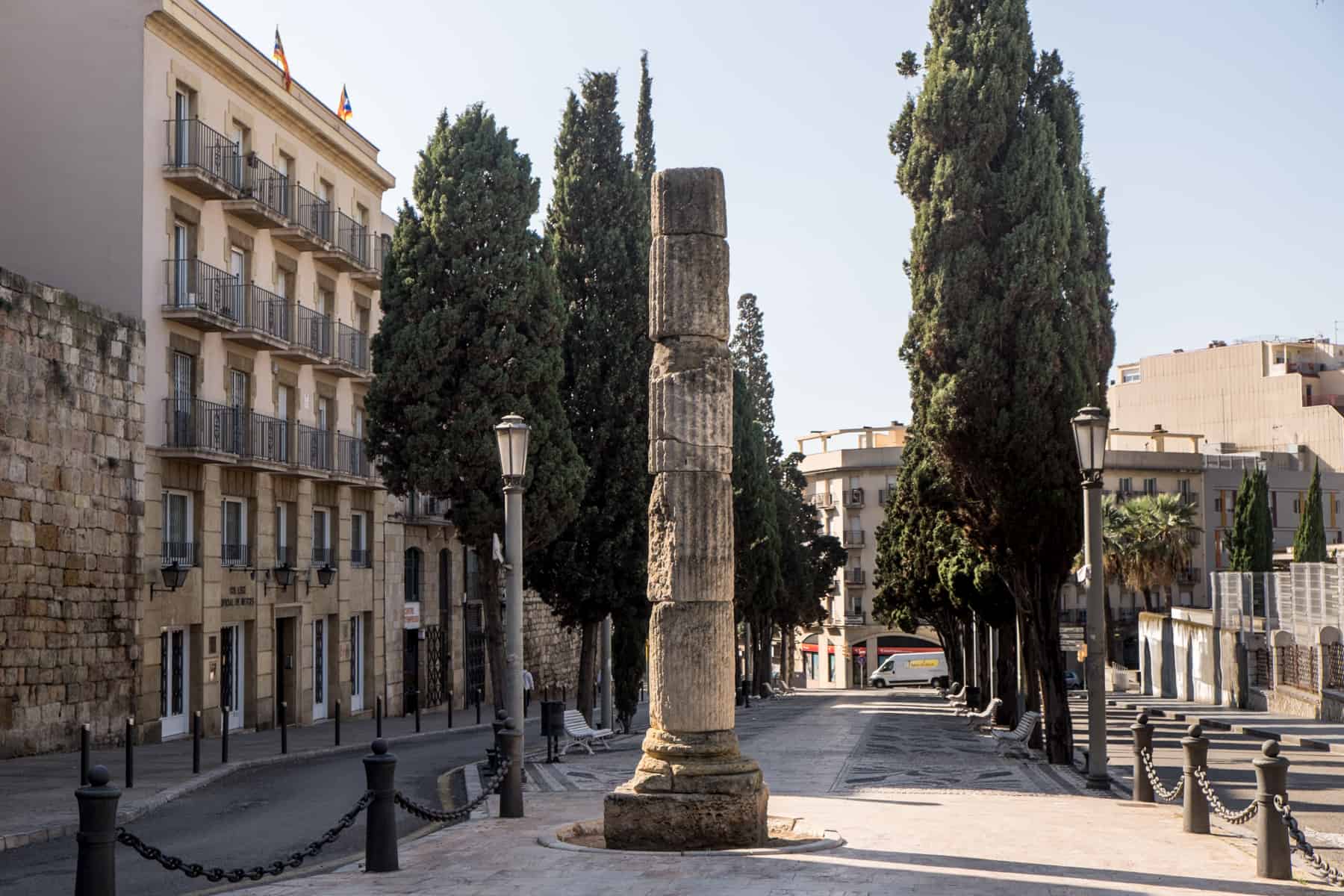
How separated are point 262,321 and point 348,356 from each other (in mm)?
4593

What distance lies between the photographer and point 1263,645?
42.5m

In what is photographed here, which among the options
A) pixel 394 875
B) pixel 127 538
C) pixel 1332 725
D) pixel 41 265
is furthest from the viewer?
pixel 1332 725

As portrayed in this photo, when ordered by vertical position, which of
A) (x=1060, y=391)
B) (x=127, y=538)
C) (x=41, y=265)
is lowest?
(x=127, y=538)

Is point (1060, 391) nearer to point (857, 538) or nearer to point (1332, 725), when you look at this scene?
point (1332, 725)

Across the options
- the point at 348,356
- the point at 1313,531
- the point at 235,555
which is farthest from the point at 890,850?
the point at 1313,531

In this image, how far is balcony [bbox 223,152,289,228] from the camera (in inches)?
1180

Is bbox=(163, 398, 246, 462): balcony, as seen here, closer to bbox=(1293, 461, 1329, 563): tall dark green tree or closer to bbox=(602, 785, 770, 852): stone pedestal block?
bbox=(602, 785, 770, 852): stone pedestal block

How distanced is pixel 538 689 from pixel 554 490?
74.0ft

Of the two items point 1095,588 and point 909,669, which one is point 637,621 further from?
point 909,669

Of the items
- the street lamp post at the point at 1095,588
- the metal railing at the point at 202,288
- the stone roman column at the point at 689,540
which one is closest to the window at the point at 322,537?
the metal railing at the point at 202,288

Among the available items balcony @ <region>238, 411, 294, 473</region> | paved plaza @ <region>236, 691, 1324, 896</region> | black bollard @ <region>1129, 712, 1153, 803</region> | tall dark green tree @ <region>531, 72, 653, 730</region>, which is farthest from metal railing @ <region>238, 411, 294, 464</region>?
black bollard @ <region>1129, 712, 1153, 803</region>

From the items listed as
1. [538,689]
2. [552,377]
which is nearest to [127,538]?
[552,377]

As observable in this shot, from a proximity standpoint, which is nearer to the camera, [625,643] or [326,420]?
[625,643]

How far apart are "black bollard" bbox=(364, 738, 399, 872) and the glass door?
77.6ft
